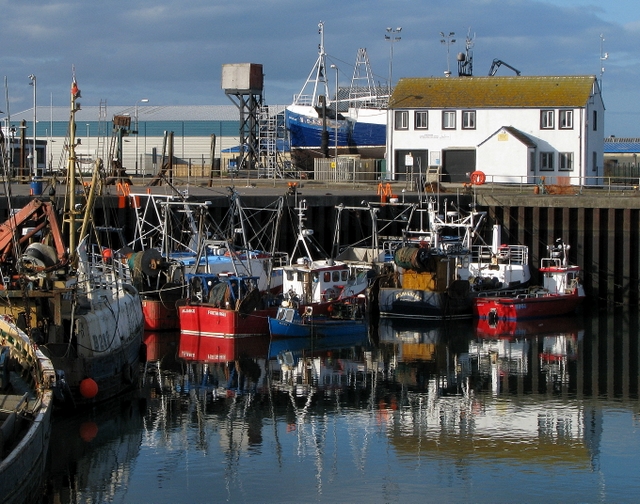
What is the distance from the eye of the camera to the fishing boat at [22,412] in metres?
15.5

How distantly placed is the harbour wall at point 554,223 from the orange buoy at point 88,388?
18048 millimetres

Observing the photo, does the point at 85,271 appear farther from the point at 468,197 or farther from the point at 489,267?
the point at 468,197

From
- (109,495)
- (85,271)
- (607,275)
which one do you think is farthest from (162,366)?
(607,275)

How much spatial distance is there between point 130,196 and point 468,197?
15356 mm

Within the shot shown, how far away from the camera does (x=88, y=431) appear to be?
21.8 metres

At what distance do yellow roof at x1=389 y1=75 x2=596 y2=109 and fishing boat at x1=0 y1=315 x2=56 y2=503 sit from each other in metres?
36.0

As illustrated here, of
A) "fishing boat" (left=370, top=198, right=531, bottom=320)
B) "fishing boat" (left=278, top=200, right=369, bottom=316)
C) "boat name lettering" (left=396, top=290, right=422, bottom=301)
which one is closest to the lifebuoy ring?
"fishing boat" (left=370, top=198, right=531, bottom=320)

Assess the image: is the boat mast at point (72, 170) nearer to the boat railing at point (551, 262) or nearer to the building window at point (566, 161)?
the boat railing at point (551, 262)

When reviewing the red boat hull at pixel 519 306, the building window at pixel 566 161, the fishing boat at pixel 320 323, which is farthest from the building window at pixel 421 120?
the fishing boat at pixel 320 323

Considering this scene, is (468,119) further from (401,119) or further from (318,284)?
(318,284)

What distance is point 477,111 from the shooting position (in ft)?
177

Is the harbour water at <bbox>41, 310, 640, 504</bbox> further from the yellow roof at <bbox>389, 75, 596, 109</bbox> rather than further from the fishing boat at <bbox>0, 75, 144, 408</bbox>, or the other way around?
the yellow roof at <bbox>389, 75, 596, 109</bbox>

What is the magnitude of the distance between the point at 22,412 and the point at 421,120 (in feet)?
132

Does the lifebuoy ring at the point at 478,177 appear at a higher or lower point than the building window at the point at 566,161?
lower
